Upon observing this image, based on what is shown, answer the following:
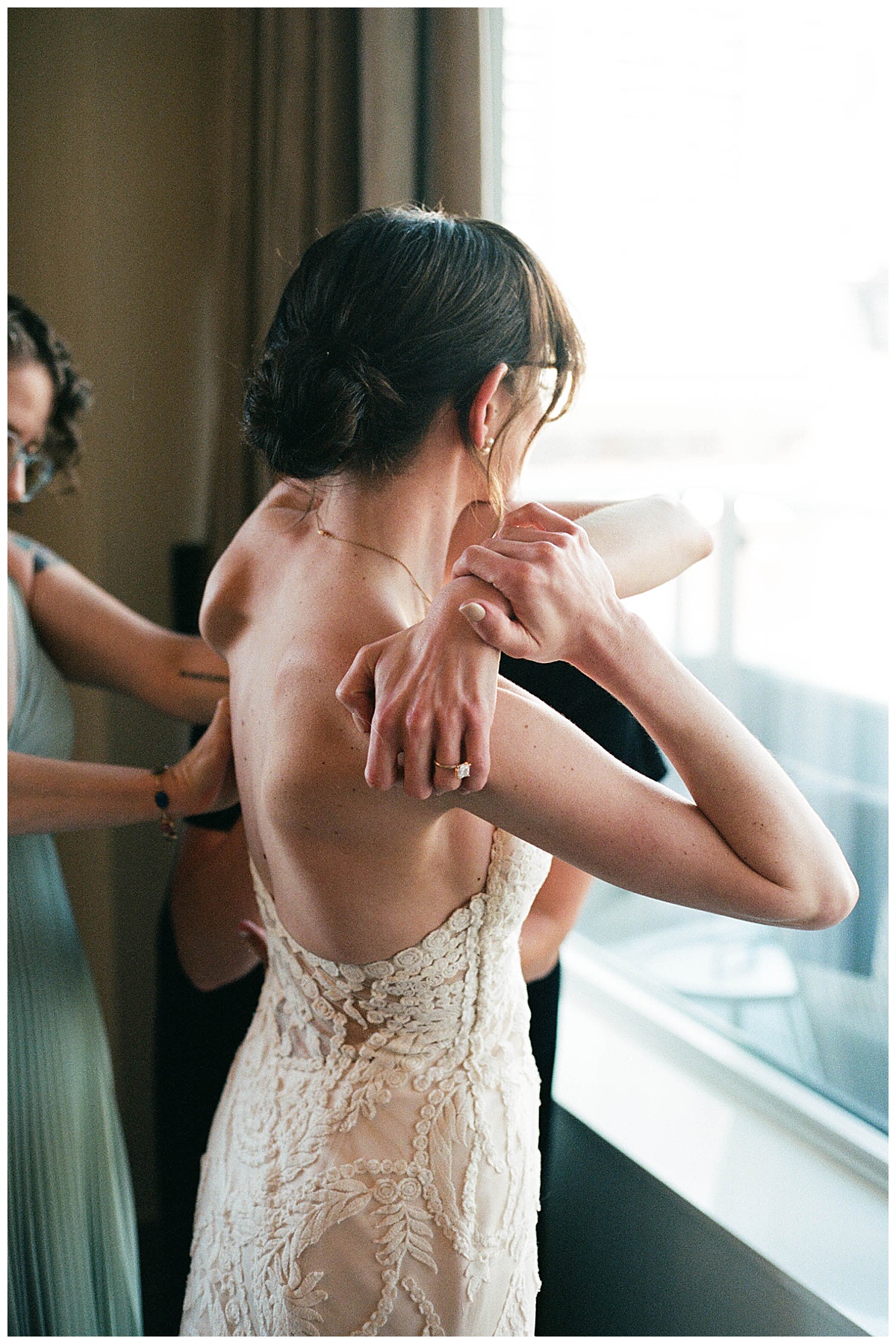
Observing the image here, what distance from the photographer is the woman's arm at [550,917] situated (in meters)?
1.31

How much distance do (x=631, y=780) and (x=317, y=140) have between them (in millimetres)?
1216

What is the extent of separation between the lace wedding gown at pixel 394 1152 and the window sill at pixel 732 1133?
484mm

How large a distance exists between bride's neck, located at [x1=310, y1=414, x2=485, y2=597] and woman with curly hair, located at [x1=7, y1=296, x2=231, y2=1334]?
49 cm

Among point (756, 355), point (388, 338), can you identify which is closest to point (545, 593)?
point (388, 338)

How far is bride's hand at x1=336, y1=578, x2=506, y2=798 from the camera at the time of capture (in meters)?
0.71

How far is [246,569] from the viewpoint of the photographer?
100 cm

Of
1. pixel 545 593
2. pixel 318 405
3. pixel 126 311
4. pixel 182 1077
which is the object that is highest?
pixel 126 311

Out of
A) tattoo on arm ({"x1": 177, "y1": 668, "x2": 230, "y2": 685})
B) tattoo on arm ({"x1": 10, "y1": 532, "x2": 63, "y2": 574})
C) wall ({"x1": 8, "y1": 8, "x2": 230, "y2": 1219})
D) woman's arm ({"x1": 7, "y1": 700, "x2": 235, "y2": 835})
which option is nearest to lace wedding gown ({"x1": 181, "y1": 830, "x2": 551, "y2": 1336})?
woman's arm ({"x1": 7, "y1": 700, "x2": 235, "y2": 835})

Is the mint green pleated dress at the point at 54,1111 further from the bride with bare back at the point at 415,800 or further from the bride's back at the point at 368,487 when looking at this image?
the bride's back at the point at 368,487

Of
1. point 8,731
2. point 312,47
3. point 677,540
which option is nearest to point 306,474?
point 677,540

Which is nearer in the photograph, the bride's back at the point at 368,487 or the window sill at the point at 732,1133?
the bride's back at the point at 368,487

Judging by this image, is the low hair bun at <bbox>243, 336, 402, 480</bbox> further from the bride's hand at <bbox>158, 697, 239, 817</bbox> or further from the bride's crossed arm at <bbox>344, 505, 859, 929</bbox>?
the bride's hand at <bbox>158, 697, 239, 817</bbox>

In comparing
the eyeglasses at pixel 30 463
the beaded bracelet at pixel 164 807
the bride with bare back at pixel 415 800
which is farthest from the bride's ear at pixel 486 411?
the eyeglasses at pixel 30 463

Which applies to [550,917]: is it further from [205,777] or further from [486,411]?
[486,411]
